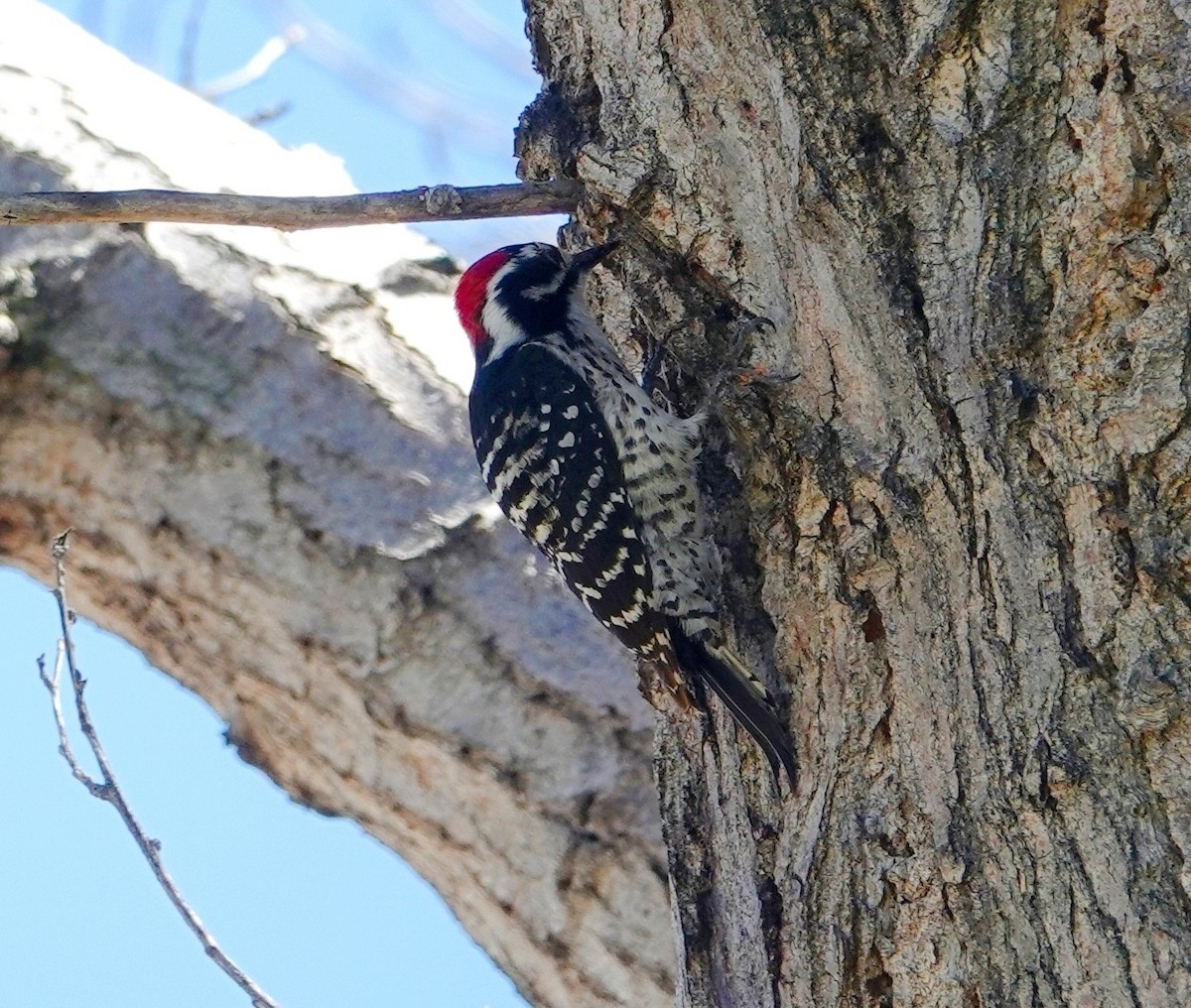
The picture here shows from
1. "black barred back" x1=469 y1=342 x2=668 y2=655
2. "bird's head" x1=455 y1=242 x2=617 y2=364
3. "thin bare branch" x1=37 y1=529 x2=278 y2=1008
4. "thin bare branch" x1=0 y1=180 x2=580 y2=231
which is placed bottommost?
"thin bare branch" x1=37 y1=529 x2=278 y2=1008

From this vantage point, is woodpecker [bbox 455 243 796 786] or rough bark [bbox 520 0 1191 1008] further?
woodpecker [bbox 455 243 796 786]

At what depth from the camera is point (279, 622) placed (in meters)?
3.29

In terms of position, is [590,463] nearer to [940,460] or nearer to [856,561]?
[856,561]

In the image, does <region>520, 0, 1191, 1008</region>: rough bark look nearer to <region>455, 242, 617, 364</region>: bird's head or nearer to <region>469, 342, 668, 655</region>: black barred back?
<region>469, 342, 668, 655</region>: black barred back

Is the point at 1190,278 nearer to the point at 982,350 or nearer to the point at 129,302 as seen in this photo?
the point at 982,350

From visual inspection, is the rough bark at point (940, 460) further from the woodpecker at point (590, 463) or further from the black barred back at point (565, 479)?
the black barred back at point (565, 479)

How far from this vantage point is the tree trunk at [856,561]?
74.5 inches

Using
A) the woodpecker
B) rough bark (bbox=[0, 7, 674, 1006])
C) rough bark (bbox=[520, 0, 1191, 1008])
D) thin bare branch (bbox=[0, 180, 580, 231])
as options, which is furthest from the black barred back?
thin bare branch (bbox=[0, 180, 580, 231])

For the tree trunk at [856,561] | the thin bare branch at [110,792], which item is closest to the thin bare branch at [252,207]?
the tree trunk at [856,561]

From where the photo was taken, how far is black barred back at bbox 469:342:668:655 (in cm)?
315

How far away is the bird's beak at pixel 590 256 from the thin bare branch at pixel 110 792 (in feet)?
4.07

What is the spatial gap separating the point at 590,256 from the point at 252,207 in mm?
858

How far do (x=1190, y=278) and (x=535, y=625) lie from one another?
1.78 m

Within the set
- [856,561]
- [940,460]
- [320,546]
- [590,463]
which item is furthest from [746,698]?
[320,546]
